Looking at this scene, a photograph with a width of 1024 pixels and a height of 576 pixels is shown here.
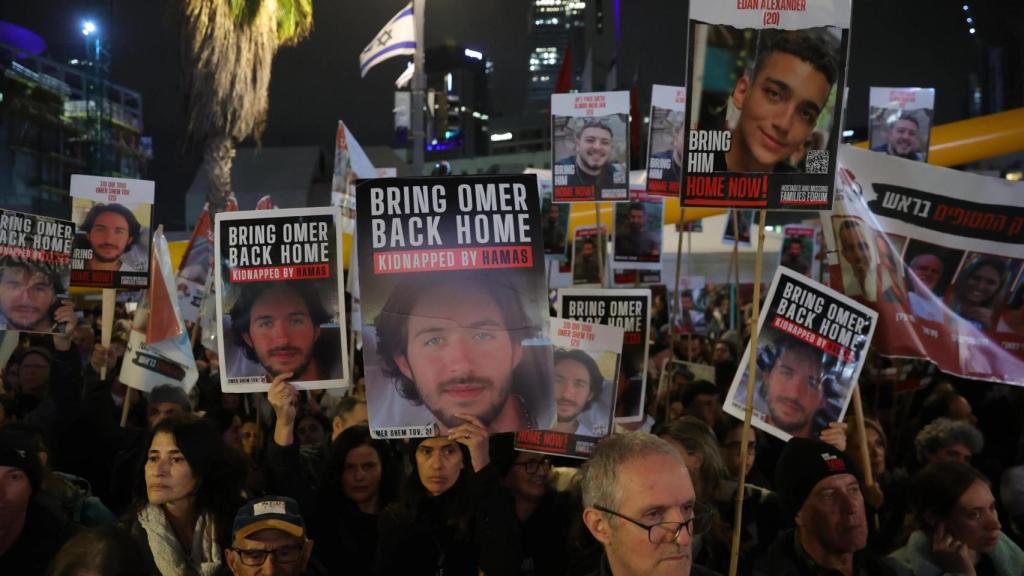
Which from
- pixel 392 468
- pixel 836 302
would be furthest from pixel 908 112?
pixel 392 468

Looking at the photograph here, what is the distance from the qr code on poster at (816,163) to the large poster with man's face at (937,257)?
1585mm

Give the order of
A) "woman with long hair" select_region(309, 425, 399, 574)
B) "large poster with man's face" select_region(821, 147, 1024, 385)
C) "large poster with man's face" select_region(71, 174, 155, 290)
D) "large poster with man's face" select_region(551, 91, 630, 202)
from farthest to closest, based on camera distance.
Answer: "large poster with man's face" select_region(551, 91, 630, 202) → "large poster with man's face" select_region(71, 174, 155, 290) → "large poster with man's face" select_region(821, 147, 1024, 385) → "woman with long hair" select_region(309, 425, 399, 574)

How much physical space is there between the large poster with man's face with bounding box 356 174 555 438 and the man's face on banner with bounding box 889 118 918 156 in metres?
7.62

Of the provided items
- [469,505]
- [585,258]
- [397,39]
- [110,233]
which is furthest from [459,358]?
[397,39]

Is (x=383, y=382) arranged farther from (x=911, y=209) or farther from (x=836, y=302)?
(x=911, y=209)

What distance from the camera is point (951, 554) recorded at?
13.7 feet

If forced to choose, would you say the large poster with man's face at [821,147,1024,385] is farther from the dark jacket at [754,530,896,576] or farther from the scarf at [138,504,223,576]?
the scarf at [138,504,223,576]

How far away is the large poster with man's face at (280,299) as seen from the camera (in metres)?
4.48

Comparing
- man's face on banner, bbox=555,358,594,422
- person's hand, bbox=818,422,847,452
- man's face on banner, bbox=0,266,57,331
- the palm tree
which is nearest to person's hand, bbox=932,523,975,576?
person's hand, bbox=818,422,847,452

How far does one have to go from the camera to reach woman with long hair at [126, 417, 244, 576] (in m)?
4.18

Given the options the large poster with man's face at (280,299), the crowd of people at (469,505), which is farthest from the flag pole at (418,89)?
the large poster with man's face at (280,299)

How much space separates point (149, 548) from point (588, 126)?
22.9 feet

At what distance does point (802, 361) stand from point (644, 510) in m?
2.72

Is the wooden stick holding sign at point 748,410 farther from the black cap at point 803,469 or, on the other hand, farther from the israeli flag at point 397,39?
the israeli flag at point 397,39
